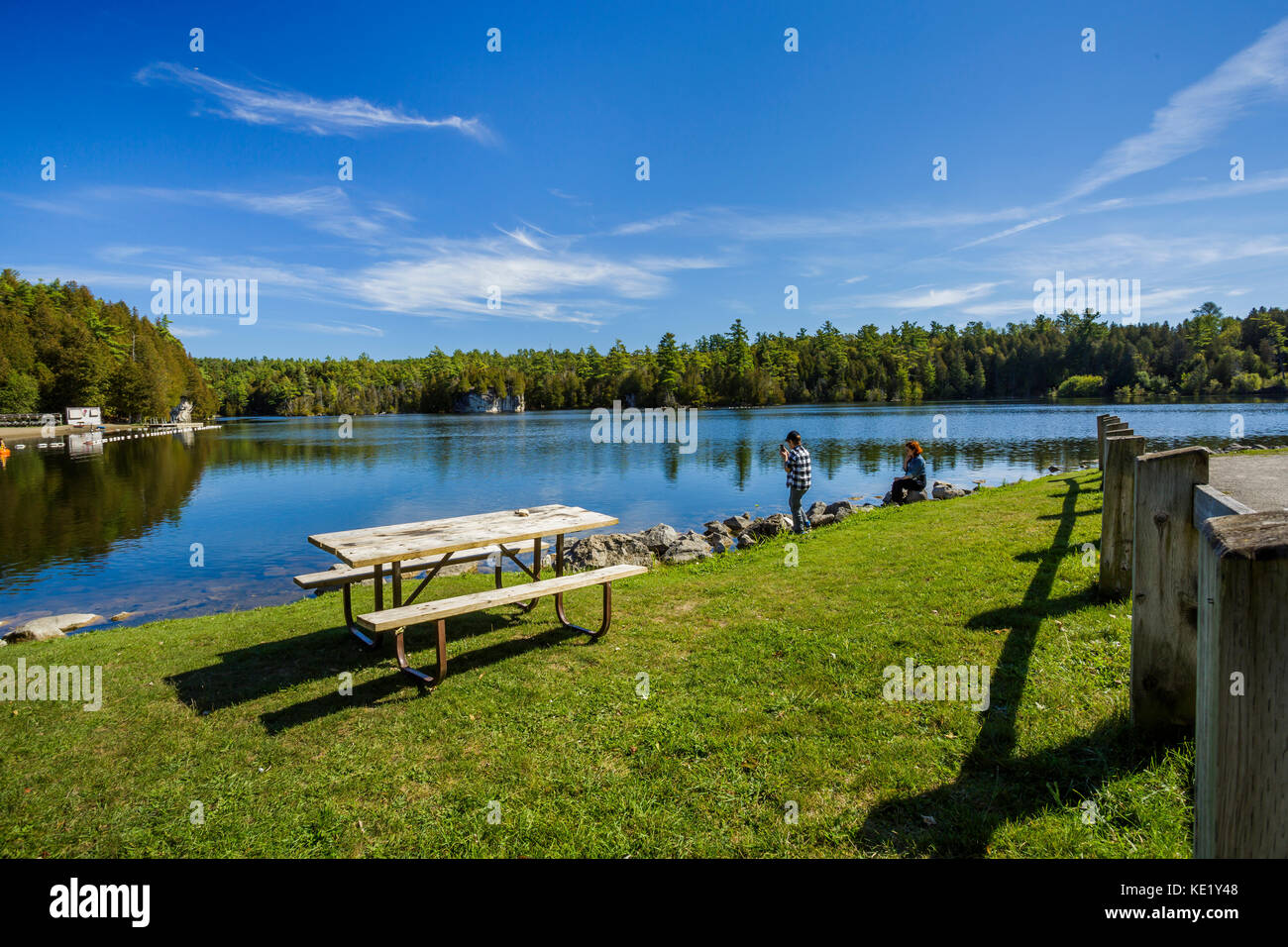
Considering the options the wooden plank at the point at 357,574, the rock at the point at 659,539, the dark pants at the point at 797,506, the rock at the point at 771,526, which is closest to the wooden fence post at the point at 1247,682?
the wooden plank at the point at 357,574

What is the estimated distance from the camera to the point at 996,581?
780 centimetres

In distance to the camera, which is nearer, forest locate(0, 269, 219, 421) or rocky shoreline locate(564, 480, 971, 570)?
rocky shoreline locate(564, 480, 971, 570)

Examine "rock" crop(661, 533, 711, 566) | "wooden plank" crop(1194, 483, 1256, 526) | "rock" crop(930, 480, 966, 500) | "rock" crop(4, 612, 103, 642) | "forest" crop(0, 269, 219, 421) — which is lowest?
"rock" crop(4, 612, 103, 642)

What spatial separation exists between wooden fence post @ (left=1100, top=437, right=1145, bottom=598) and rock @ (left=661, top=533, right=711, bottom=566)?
8243 millimetres

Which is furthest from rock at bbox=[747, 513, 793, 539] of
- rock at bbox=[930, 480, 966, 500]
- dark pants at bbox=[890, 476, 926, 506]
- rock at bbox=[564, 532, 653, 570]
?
rock at bbox=[930, 480, 966, 500]

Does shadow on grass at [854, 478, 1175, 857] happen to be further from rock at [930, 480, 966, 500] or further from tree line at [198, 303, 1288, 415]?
tree line at [198, 303, 1288, 415]

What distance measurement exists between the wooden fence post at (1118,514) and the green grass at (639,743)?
37 cm

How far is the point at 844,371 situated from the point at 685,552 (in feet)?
456

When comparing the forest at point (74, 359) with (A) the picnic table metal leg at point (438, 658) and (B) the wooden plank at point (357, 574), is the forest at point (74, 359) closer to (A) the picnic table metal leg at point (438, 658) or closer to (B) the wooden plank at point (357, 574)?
(B) the wooden plank at point (357, 574)

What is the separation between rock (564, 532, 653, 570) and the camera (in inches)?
568

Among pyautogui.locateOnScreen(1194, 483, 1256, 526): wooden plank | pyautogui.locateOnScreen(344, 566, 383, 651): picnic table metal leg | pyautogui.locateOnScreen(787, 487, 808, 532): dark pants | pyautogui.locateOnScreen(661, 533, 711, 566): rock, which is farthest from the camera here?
pyautogui.locateOnScreen(787, 487, 808, 532): dark pants

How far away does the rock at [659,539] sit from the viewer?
15516 millimetres

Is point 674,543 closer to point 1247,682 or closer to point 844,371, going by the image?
point 1247,682
